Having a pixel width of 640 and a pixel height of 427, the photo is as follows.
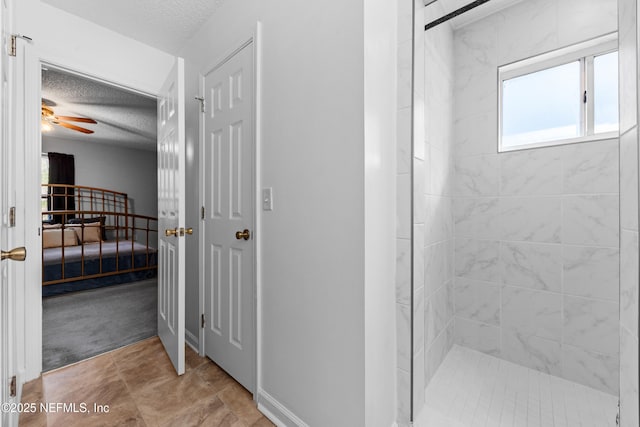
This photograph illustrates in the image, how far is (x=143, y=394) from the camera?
→ 1584 mm

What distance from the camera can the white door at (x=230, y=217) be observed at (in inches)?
63.4

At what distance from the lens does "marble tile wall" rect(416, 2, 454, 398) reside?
1.64 m

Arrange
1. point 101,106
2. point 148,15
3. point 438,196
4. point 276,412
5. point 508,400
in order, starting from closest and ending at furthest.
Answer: point 276,412 → point 508,400 → point 438,196 → point 148,15 → point 101,106

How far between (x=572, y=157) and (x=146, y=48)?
328 centimetres

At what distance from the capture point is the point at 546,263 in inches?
70.2

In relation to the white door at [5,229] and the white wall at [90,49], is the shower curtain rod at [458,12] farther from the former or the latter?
the white wall at [90,49]

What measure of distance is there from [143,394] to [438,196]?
218cm

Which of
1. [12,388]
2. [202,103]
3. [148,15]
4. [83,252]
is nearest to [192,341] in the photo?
[12,388]

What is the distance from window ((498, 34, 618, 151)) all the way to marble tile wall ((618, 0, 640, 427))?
4.15 feet

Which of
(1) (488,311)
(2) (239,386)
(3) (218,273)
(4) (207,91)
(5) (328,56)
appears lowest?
(2) (239,386)

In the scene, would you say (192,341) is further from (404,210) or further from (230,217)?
(404,210)

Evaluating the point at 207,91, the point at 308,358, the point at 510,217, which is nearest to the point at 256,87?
the point at 207,91

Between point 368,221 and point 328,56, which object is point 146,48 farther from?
point 368,221

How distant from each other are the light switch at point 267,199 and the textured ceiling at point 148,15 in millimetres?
1432
